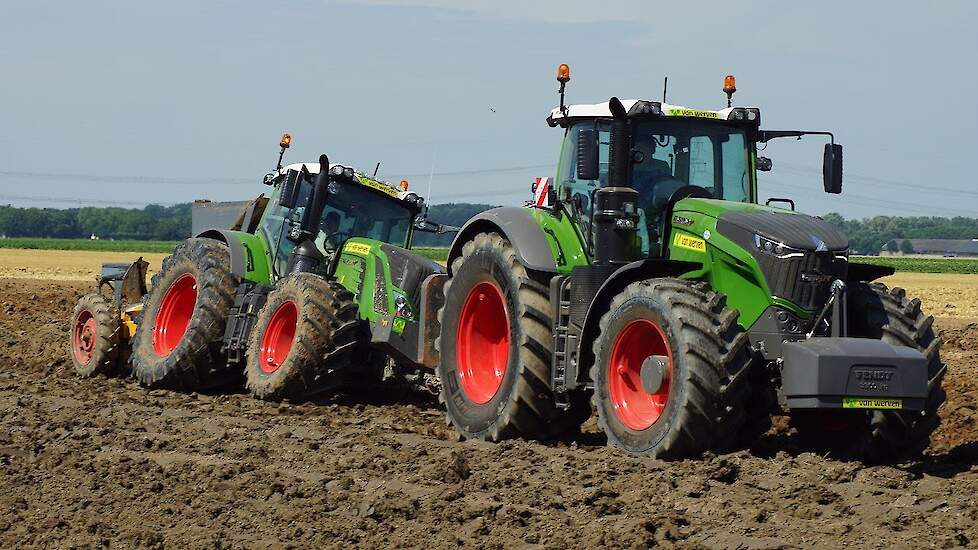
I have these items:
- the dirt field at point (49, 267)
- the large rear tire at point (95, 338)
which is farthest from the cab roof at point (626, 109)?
the dirt field at point (49, 267)

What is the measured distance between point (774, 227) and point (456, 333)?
289cm

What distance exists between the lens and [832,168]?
356 inches

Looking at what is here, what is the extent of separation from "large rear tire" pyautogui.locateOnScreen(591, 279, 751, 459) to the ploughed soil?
165 millimetres

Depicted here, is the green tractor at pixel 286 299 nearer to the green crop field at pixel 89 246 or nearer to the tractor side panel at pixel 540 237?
the tractor side panel at pixel 540 237

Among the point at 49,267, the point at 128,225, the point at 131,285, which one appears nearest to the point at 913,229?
the point at 128,225

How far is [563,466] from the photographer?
7.96 m

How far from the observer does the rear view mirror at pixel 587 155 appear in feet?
28.3

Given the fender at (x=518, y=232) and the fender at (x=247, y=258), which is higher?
the fender at (x=518, y=232)

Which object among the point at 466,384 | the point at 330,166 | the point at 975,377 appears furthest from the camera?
the point at 330,166

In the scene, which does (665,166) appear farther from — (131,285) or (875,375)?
(131,285)

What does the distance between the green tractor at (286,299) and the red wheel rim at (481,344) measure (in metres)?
1.05

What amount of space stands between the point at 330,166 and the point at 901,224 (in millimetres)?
91419

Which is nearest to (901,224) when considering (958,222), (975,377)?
(958,222)

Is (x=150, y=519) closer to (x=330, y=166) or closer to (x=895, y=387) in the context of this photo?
(x=895, y=387)
